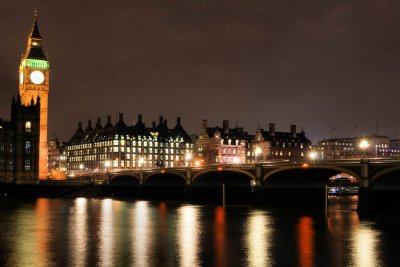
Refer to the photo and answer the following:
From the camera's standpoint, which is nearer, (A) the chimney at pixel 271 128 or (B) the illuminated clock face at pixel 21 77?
(B) the illuminated clock face at pixel 21 77

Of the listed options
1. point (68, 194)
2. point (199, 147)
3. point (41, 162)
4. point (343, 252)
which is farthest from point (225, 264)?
point (199, 147)

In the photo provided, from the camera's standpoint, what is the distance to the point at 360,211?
8050cm

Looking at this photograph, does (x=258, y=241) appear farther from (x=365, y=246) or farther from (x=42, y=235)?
(x=42, y=235)

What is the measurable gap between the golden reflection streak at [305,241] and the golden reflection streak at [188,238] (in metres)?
7.18

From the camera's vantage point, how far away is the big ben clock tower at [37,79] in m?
172

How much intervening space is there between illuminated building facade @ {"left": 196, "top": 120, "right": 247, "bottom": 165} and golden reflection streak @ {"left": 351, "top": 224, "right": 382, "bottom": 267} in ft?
428

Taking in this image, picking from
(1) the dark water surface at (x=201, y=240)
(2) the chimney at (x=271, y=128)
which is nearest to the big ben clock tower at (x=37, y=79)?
(2) the chimney at (x=271, y=128)

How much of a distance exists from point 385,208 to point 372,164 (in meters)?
7.42

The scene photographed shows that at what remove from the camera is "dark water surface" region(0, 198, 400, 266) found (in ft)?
131

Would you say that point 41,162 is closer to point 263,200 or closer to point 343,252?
point 263,200

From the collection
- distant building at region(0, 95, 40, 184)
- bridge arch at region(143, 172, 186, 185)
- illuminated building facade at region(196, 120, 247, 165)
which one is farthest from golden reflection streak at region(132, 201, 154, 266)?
illuminated building facade at region(196, 120, 247, 165)

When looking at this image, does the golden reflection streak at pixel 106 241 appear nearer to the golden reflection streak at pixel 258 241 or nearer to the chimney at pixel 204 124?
the golden reflection streak at pixel 258 241

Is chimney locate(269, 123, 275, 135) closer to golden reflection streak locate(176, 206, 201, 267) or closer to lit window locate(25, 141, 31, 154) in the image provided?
lit window locate(25, 141, 31, 154)

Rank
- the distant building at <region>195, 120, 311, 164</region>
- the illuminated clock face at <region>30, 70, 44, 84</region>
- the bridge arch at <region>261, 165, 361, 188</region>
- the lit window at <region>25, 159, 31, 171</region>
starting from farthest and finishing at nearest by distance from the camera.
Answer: the distant building at <region>195, 120, 311, 164</region>, the illuminated clock face at <region>30, 70, 44, 84</region>, the lit window at <region>25, 159, 31, 171</region>, the bridge arch at <region>261, 165, 361, 188</region>
